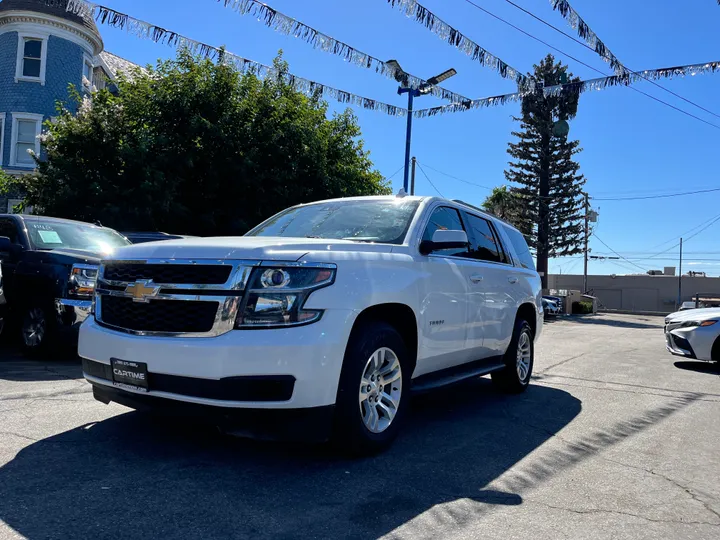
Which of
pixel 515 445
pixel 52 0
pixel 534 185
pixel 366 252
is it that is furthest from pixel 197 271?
pixel 534 185

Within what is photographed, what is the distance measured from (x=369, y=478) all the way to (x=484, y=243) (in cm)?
317

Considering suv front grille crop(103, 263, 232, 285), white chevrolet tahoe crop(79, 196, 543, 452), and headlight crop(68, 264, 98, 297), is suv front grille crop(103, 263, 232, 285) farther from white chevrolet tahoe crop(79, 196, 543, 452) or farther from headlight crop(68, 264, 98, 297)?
headlight crop(68, 264, 98, 297)

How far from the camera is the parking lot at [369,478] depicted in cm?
298

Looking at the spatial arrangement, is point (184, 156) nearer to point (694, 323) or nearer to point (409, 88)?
point (409, 88)

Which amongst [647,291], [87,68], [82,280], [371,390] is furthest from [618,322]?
[647,291]

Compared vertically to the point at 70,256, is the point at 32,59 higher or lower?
higher

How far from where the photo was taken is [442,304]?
4840mm

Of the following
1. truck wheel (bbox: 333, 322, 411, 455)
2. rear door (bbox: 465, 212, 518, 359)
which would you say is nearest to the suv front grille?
truck wheel (bbox: 333, 322, 411, 455)

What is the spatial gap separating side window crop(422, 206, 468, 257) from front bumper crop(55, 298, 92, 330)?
169 inches

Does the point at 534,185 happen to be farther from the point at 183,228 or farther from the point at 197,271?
the point at 197,271

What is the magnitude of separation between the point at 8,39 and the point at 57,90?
8.14ft

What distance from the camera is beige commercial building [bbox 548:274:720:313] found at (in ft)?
207

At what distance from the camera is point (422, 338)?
181 inches

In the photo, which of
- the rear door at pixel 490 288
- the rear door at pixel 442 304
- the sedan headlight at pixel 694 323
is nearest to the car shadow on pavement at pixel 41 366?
the rear door at pixel 442 304
